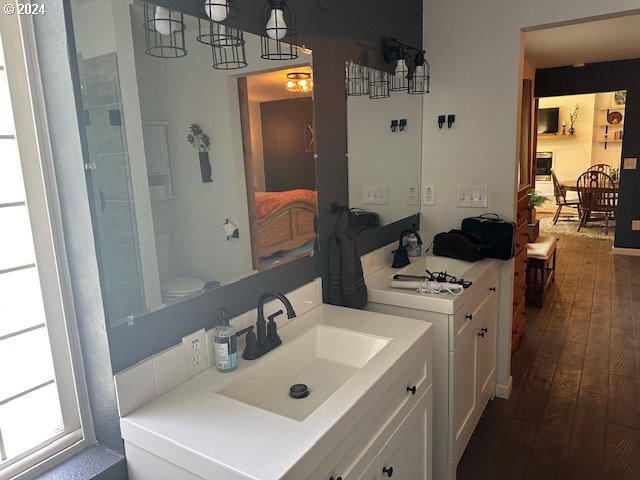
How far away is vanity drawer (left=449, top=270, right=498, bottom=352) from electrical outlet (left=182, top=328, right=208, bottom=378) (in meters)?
1.03

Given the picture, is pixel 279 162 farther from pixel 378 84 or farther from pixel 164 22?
pixel 378 84

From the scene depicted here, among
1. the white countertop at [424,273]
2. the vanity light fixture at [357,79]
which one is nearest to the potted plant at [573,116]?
the white countertop at [424,273]

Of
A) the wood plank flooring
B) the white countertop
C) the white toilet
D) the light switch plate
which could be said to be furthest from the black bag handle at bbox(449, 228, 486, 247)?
the light switch plate

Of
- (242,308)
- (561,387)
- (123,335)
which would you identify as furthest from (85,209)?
(561,387)

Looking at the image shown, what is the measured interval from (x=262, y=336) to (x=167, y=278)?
14.8 inches

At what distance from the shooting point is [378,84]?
2.49 m

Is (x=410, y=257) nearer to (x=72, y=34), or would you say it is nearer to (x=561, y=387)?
(x=561, y=387)

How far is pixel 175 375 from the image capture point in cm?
139

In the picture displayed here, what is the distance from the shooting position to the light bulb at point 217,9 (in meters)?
1.39

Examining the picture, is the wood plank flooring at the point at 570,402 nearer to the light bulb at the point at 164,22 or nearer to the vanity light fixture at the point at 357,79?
the vanity light fixture at the point at 357,79

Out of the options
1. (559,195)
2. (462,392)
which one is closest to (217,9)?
(462,392)

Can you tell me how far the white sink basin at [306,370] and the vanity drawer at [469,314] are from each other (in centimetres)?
50

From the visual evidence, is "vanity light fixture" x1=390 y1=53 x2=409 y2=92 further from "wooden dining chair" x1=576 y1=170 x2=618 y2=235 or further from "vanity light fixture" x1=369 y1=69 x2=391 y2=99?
"wooden dining chair" x1=576 y1=170 x2=618 y2=235

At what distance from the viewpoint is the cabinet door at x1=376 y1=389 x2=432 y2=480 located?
1489mm
